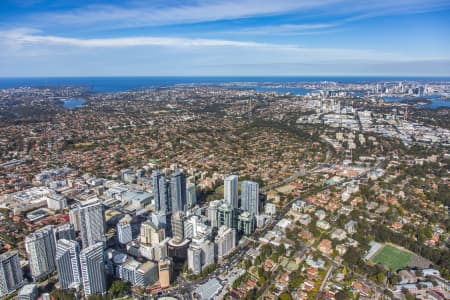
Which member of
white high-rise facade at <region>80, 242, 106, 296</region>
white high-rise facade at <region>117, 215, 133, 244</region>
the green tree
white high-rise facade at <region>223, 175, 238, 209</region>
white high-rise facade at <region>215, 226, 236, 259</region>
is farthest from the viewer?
white high-rise facade at <region>223, 175, 238, 209</region>

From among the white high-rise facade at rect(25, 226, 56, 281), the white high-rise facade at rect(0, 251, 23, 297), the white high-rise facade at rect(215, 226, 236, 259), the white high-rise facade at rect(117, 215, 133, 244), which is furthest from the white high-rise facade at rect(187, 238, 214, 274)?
the white high-rise facade at rect(0, 251, 23, 297)

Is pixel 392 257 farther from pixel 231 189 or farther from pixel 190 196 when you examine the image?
pixel 190 196

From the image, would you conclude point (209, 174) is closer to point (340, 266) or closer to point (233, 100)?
point (340, 266)

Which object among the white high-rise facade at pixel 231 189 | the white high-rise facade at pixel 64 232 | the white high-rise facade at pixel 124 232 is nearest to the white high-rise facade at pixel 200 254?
the white high-rise facade at pixel 124 232

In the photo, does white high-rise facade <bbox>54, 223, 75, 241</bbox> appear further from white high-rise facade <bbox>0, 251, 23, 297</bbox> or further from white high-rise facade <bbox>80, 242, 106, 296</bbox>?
white high-rise facade <bbox>80, 242, 106, 296</bbox>

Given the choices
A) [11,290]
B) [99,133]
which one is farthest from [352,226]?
[99,133]

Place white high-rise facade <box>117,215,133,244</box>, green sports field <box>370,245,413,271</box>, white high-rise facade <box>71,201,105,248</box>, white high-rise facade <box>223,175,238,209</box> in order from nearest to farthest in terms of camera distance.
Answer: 1. green sports field <box>370,245,413,271</box>
2. white high-rise facade <box>71,201,105,248</box>
3. white high-rise facade <box>117,215,133,244</box>
4. white high-rise facade <box>223,175,238,209</box>
